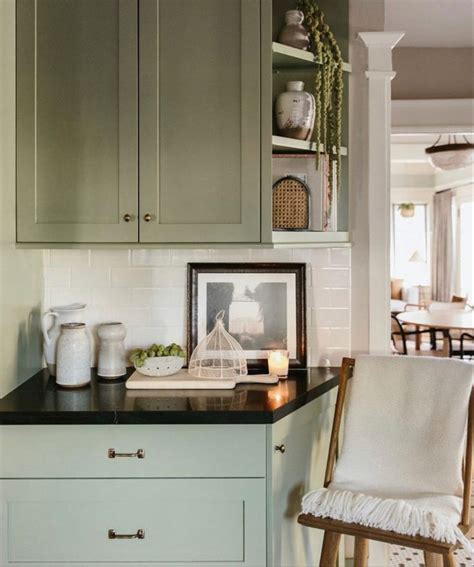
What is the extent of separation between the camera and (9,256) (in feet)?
7.48

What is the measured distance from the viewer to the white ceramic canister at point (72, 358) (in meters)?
2.35

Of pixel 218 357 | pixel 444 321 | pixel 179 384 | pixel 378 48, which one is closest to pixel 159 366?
pixel 179 384

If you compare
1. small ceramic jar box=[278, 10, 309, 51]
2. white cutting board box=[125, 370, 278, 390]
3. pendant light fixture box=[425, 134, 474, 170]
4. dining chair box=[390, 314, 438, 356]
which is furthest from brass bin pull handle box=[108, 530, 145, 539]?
pendant light fixture box=[425, 134, 474, 170]

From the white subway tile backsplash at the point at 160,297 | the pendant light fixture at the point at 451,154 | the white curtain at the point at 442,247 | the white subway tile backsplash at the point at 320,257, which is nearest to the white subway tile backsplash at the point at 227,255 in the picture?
the white subway tile backsplash at the point at 160,297

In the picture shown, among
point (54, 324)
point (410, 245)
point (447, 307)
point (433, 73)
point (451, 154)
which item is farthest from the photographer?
point (410, 245)

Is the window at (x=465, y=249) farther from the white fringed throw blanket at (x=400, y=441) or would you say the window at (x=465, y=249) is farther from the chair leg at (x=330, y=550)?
the chair leg at (x=330, y=550)

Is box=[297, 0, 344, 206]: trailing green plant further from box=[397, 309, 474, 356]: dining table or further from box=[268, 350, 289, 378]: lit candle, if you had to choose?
box=[397, 309, 474, 356]: dining table

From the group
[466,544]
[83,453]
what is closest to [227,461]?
[83,453]

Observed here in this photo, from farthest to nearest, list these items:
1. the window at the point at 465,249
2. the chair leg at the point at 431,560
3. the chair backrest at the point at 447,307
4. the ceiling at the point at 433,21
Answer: the window at the point at 465,249
the chair backrest at the point at 447,307
the ceiling at the point at 433,21
the chair leg at the point at 431,560

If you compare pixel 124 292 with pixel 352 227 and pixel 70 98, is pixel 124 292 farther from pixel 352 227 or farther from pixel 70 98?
pixel 352 227

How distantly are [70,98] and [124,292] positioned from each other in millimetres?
804

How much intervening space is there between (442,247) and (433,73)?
21.2 ft

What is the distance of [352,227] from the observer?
2719 mm

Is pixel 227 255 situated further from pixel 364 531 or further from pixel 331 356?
pixel 364 531
